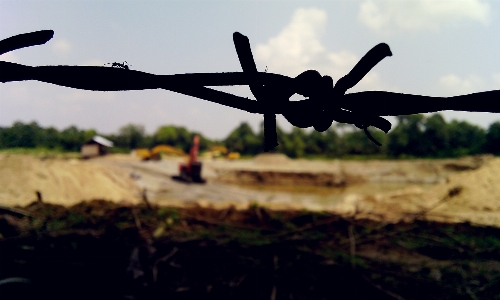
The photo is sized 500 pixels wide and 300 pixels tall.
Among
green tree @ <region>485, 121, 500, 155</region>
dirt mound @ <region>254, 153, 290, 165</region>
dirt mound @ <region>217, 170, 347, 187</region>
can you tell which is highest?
green tree @ <region>485, 121, 500, 155</region>

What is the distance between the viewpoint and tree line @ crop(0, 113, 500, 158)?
56.9 inches

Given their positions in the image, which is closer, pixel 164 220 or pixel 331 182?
pixel 164 220

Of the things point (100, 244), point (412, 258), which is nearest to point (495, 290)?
point (412, 258)

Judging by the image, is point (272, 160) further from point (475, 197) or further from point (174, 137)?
point (475, 197)

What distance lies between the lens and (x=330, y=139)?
4538 centimetres

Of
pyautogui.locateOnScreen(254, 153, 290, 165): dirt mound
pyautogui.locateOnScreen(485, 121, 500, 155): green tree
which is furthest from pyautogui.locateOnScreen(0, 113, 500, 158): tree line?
pyautogui.locateOnScreen(254, 153, 290, 165): dirt mound

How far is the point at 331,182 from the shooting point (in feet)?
72.6

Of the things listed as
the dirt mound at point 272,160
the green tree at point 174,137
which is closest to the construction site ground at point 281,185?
the dirt mound at point 272,160

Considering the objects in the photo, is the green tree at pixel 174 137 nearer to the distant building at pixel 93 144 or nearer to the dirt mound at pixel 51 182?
the dirt mound at pixel 51 182

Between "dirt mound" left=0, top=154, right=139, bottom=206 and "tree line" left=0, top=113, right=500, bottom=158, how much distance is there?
149 centimetres

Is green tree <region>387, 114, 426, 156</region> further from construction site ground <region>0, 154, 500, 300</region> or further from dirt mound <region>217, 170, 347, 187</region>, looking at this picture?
construction site ground <region>0, 154, 500, 300</region>

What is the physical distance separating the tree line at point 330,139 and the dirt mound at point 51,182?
1.49m

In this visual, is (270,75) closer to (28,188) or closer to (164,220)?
(164,220)

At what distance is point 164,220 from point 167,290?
2666 mm
